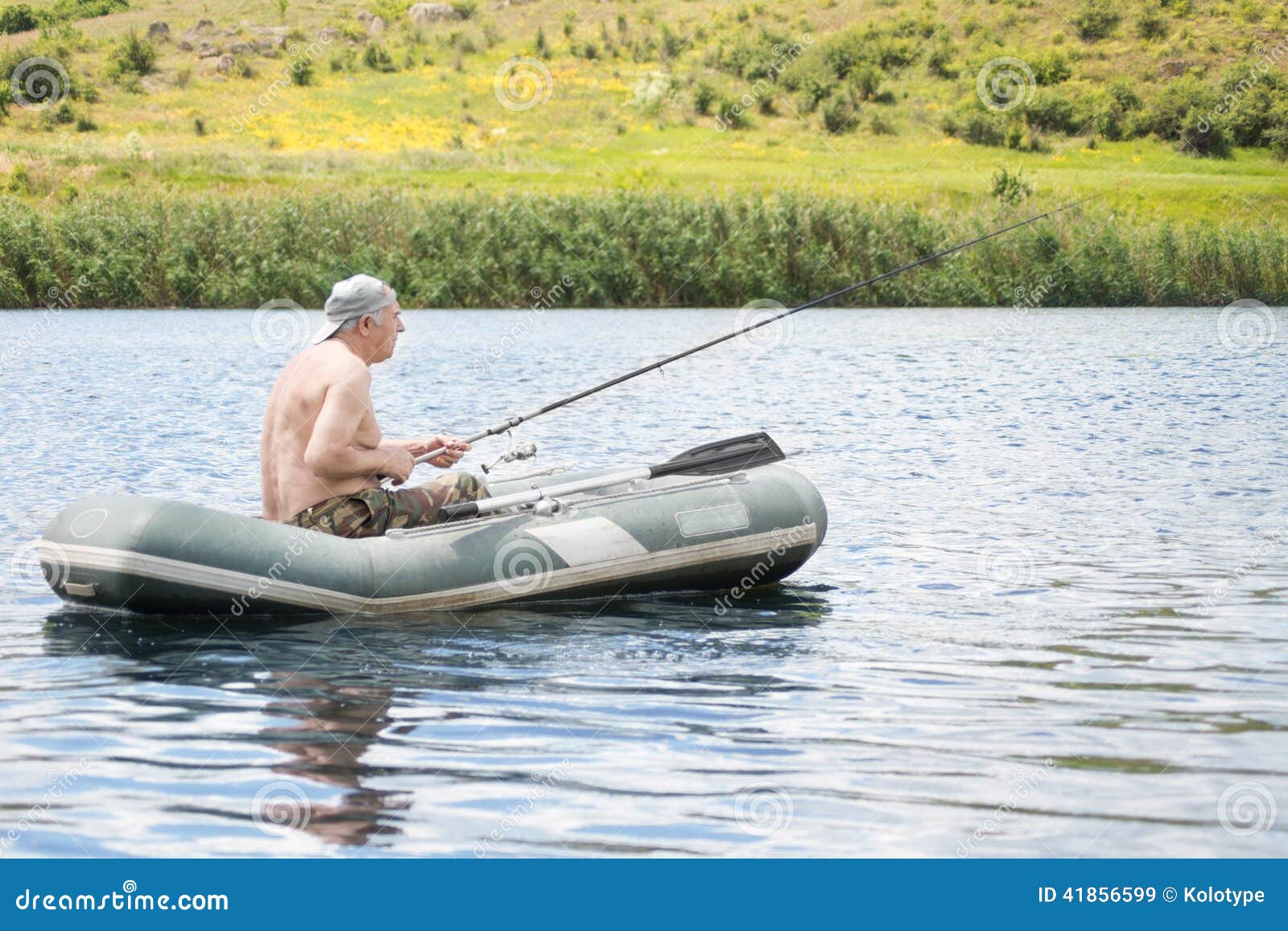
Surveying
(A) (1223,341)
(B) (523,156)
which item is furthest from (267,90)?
(A) (1223,341)

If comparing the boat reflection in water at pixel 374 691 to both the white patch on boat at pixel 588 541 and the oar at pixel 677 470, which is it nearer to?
the white patch on boat at pixel 588 541

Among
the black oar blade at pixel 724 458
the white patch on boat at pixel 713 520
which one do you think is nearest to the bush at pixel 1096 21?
the black oar blade at pixel 724 458

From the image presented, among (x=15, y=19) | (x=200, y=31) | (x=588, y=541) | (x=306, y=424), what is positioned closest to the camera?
(x=306, y=424)

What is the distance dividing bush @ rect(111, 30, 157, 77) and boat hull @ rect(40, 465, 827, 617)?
2878 inches

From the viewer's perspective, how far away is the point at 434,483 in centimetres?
802

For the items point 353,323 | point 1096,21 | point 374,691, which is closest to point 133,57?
point 1096,21

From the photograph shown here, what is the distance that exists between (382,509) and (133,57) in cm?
7484

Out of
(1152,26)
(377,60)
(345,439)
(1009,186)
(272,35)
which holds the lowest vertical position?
(1009,186)

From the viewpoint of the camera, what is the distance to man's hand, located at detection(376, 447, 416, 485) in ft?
24.2

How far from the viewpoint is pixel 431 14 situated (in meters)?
93.4

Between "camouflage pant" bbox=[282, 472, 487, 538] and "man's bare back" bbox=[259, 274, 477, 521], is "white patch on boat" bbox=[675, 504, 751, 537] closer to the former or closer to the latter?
"camouflage pant" bbox=[282, 472, 487, 538]

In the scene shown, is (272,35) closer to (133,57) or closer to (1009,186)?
(133,57)

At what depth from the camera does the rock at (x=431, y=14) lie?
304ft

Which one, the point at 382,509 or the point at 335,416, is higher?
the point at 335,416
